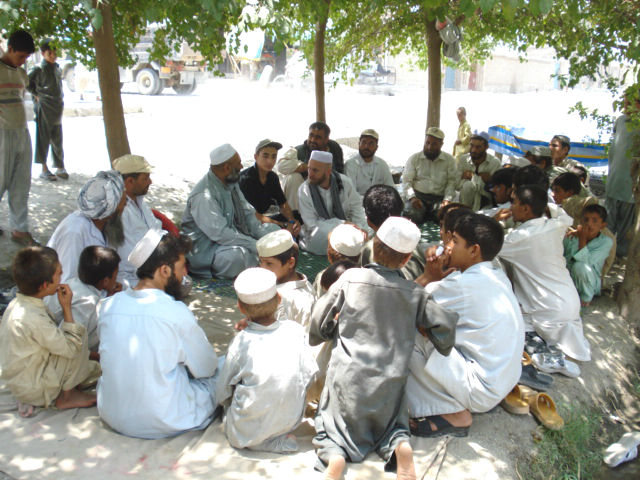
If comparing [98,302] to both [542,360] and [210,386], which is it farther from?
[542,360]

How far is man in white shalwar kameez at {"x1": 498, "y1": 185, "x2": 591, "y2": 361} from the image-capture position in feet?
13.7

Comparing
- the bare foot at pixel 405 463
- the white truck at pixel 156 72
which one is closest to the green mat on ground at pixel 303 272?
the bare foot at pixel 405 463

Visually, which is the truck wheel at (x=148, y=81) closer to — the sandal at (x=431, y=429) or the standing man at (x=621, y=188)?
the standing man at (x=621, y=188)

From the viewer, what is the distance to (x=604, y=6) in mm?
5227

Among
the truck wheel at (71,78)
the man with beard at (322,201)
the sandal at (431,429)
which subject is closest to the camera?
the sandal at (431,429)

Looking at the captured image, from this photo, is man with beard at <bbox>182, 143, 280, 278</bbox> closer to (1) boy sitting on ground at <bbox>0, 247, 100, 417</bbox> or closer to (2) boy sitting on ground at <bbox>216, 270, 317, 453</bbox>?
(1) boy sitting on ground at <bbox>0, 247, 100, 417</bbox>

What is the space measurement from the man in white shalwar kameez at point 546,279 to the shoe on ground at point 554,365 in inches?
5.9

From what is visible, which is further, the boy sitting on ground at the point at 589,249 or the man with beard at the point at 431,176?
the man with beard at the point at 431,176

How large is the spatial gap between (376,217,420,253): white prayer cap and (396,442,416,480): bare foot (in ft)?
3.04

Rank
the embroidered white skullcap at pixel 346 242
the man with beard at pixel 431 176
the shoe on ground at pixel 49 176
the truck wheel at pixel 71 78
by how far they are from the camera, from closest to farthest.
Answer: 1. the embroidered white skullcap at pixel 346 242
2. the man with beard at pixel 431 176
3. the shoe on ground at pixel 49 176
4. the truck wheel at pixel 71 78

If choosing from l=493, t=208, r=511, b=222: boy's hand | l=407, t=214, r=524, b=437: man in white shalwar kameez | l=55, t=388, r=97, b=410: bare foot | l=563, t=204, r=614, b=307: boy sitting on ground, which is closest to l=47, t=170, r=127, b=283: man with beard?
l=55, t=388, r=97, b=410: bare foot

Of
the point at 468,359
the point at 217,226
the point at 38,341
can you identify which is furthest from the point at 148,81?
the point at 468,359

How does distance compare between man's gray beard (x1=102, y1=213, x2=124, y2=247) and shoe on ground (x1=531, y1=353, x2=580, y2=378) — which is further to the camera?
man's gray beard (x1=102, y1=213, x2=124, y2=247)

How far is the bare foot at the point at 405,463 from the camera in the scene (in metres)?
2.75
